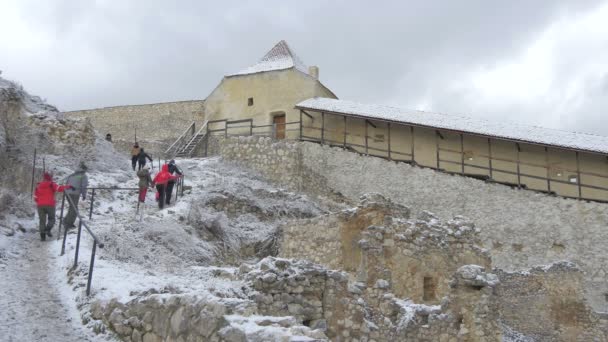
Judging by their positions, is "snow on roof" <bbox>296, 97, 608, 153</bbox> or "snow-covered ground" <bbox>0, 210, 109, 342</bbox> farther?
"snow on roof" <bbox>296, 97, 608, 153</bbox>

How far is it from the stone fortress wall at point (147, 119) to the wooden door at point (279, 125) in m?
5.91

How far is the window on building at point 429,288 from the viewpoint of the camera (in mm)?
11602

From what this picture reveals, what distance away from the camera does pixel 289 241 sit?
14.7 meters

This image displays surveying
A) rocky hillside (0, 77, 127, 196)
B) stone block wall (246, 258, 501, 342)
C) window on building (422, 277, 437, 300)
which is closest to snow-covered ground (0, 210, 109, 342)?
stone block wall (246, 258, 501, 342)

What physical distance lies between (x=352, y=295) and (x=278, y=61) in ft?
83.1

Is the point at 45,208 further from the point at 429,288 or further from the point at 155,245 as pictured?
the point at 429,288

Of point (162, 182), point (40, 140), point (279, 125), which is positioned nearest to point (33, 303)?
point (162, 182)

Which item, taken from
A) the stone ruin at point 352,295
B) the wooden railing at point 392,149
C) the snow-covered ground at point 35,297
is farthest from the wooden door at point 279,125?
the snow-covered ground at point 35,297

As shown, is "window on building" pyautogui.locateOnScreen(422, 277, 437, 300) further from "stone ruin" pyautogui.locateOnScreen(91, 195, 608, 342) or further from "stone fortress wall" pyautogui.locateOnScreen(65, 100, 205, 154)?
"stone fortress wall" pyautogui.locateOnScreen(65, 100, 205, 154)

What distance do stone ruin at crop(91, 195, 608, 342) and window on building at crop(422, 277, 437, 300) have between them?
2cm

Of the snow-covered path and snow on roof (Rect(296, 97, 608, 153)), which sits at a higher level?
snow on roof (Rect(296, 97, 608, 153))

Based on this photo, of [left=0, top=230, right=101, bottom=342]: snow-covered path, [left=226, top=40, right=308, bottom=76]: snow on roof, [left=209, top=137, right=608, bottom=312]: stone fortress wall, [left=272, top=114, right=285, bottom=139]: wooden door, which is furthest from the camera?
[left=226, top=40, right=308, bottom=76]: snow on roof

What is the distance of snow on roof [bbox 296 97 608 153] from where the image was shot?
84.0 feet

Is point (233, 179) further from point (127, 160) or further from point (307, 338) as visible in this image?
point (307, 338)
